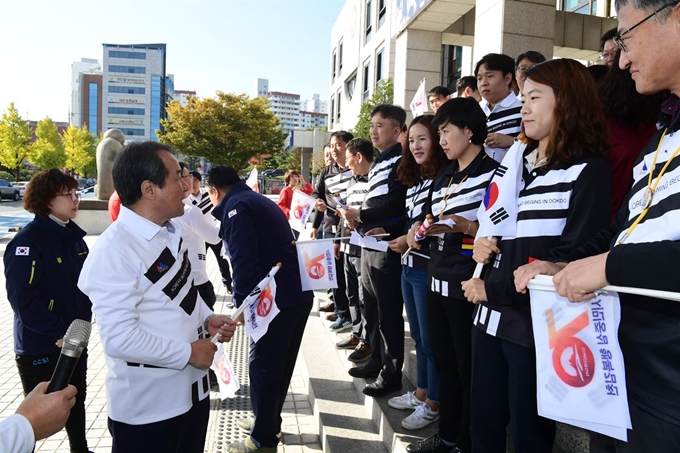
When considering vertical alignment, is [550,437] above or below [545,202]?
below

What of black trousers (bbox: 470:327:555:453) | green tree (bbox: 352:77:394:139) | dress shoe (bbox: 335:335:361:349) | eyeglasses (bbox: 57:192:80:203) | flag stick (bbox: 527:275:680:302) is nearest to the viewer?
flag stick (bbox: 527:275:680:302)

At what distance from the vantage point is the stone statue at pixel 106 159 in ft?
54.7

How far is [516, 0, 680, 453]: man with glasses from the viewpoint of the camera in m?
1.33

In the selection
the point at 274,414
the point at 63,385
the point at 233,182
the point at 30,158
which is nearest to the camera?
the point at 63,385

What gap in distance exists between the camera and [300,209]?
6121mm

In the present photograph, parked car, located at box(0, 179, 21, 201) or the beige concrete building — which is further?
parked car, located at box(0, 179, 21, 201)

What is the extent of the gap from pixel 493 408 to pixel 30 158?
2308 inches

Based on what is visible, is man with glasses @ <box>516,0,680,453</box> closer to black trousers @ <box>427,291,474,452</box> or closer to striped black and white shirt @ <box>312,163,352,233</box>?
black trousers @ <box>427,291,474,452</box>

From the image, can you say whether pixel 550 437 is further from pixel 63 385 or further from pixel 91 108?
pixel 91 108

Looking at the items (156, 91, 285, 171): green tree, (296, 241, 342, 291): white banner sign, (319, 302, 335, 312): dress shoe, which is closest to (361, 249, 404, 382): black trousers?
(296, 241, 342, 291): white banner sign

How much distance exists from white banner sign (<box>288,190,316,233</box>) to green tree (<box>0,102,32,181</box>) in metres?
51.4

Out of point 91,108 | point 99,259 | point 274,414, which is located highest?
point 91,108

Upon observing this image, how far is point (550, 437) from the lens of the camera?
2.13 meters

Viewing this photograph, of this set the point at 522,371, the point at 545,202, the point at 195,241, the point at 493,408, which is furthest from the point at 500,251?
the point at 195,241
